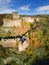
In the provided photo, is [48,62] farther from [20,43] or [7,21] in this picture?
[7,21]

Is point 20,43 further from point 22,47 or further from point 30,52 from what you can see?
point 30,52

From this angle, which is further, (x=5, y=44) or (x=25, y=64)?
(x=5, y=44)

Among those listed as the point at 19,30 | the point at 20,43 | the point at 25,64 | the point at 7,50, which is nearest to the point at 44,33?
the point at 20,43

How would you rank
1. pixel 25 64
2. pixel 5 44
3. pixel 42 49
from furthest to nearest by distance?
pixel 5 44, pixel 42 49, pixel 25 64

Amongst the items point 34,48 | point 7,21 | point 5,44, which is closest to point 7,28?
point 7,21

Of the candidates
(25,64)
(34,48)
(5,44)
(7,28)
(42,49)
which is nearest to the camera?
(25,64)

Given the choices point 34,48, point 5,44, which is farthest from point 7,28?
point 34,48

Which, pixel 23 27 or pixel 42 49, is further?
pixel 23 27

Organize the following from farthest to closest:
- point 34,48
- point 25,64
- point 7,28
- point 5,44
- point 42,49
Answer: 1. point 7,28
2. point 5,44
3. point 34,48
4. point 42,49
5. point 25,64
